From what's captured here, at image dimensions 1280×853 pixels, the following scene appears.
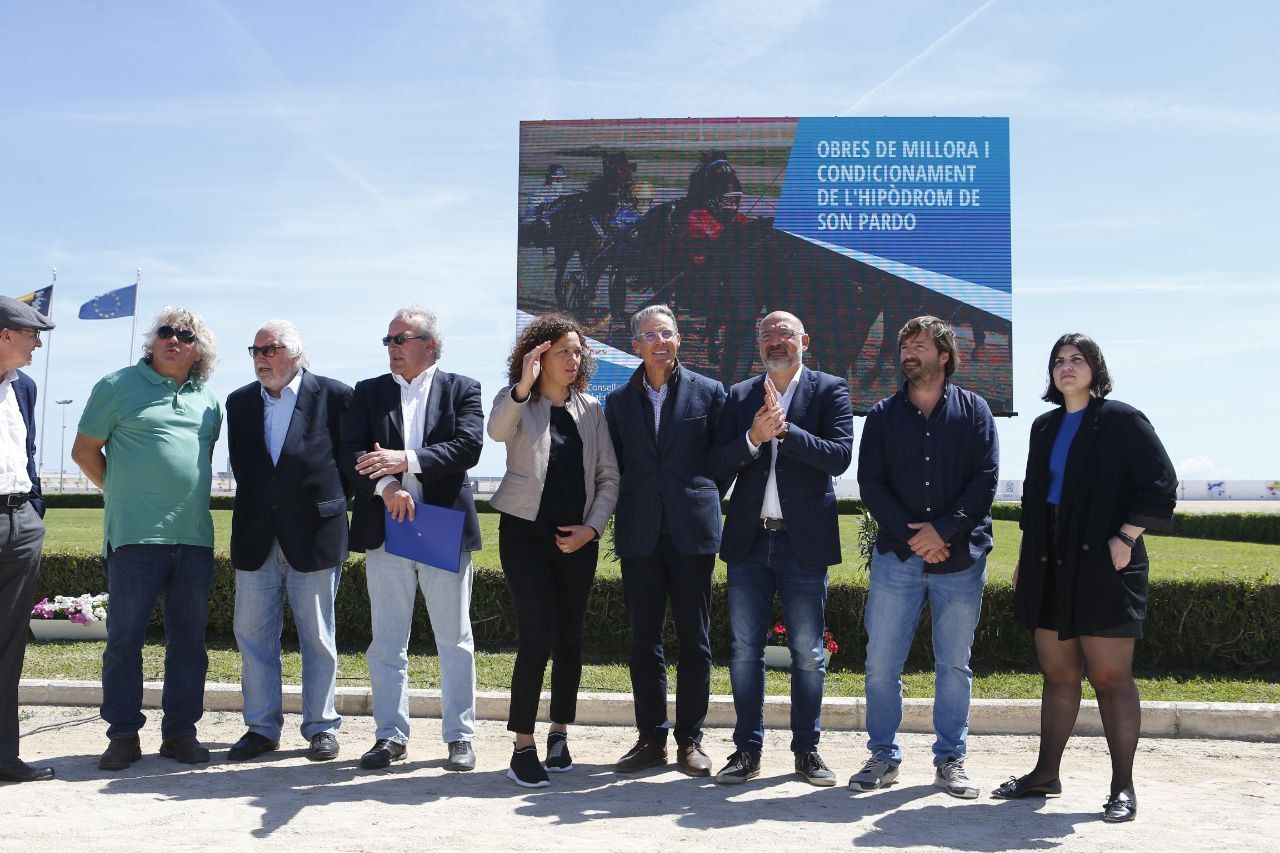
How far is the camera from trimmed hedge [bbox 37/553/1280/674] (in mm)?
7777

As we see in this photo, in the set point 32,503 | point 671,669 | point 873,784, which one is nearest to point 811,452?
point 873,784

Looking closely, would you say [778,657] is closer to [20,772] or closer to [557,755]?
[557,755]

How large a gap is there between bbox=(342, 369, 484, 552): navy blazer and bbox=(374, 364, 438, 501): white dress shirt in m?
0.02

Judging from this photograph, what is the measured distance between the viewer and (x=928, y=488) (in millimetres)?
5070

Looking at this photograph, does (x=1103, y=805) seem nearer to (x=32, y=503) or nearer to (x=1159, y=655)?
(x=1159, y=655)

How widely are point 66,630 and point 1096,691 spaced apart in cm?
787

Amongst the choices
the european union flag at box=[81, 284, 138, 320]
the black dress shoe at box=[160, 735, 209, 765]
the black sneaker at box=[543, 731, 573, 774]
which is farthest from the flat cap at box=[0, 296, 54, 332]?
the european union flag at box=[81, 284, 138, 320]

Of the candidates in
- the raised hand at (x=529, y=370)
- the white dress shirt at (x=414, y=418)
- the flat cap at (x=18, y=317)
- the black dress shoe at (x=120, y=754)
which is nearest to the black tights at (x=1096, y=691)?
the raised hand at (x=529, y=370)

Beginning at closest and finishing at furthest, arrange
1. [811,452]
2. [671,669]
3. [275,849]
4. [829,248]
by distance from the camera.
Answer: [275,849]
[811,452]
[671,669]
[829,248]

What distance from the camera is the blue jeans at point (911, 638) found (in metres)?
5.04

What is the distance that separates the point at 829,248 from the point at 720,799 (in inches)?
751

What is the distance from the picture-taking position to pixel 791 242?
74.4 feet

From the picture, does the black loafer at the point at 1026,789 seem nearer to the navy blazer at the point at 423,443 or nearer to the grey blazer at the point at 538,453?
the grey blazer at the point at 538,453

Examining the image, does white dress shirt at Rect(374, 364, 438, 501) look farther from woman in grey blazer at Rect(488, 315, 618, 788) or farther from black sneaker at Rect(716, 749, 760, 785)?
black sneaker at Rect(716, 749, 760, 785)
